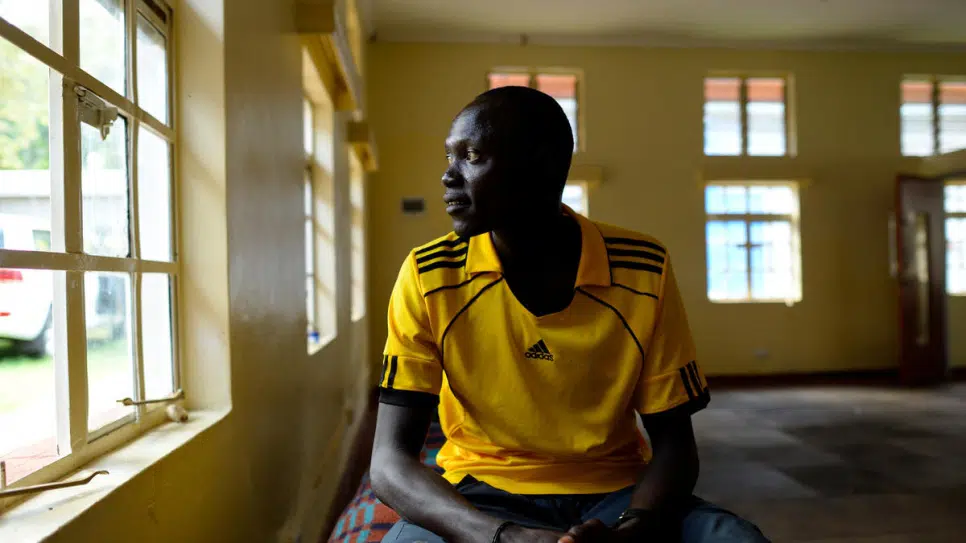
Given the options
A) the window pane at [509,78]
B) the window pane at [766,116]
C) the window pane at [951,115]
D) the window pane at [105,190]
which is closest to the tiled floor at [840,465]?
the window pane at [105,190]

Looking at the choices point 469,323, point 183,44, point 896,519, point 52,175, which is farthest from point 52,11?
point 896,519

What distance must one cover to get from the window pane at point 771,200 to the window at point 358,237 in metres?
4.26

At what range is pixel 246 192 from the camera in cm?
171

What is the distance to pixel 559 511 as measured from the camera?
123cm

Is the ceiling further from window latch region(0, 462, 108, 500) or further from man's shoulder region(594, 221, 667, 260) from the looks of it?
window latch region(0, 462, 108, 500)

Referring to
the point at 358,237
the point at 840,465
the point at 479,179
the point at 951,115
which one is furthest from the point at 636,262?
the point at 951,115

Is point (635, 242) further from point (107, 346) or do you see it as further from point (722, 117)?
point (722, 117)

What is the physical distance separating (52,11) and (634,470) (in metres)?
1.31

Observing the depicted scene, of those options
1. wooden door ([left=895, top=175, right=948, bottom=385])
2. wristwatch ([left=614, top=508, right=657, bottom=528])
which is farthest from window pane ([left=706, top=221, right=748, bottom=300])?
wristwatch ([left=614, top=508, right=657, bottom=528])

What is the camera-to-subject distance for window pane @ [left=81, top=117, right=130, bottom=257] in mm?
1140

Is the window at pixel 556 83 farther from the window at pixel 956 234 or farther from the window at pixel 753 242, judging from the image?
the window at pixel 956 234

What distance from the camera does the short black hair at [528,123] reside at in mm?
1191

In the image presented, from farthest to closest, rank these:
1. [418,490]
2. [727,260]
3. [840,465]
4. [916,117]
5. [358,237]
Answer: [916,117]
[727,260]
[358,237]
[840,465]
[418,490]

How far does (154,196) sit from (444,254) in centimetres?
68
